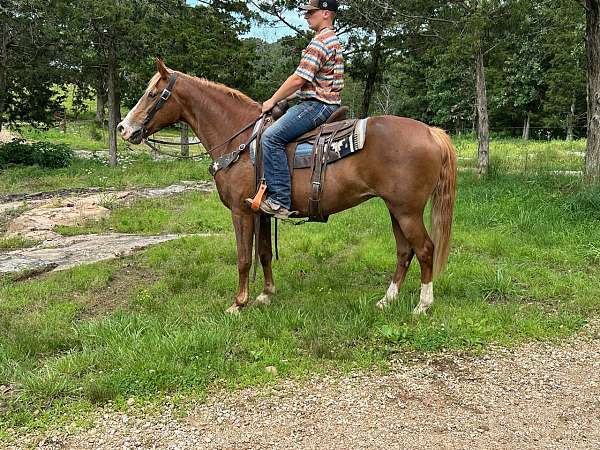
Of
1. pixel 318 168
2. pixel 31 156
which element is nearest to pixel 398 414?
pixel 318 168

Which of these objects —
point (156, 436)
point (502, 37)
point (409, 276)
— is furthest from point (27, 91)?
point (156, 436)

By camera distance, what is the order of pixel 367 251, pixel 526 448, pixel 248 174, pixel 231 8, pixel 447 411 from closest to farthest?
1. pixel 526 448
2. pixel 447 411
3. pixel 248 174
4. pixel 367 251
5. pixel 231 8

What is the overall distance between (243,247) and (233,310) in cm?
68

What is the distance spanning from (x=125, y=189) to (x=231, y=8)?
38.9ft

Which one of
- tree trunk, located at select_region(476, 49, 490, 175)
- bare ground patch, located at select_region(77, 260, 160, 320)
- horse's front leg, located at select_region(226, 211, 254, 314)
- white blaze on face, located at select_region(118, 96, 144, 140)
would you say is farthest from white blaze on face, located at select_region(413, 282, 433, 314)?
tree trunk, located at select_region(476, 49, 490, 175)

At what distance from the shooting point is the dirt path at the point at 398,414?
322 cm

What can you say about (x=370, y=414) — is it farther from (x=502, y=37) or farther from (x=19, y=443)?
(x=502, y=37)

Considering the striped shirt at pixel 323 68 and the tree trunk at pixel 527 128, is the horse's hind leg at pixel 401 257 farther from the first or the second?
the tree trunk at pixel 527 128

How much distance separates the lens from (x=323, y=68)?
201 inches

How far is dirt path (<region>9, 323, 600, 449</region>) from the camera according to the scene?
3.22 m

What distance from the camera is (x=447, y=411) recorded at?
3545mm

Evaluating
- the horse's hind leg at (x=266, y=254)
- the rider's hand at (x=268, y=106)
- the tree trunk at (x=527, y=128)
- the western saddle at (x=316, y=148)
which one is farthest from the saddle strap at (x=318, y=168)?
the tree trunk at (x=527, y=128)

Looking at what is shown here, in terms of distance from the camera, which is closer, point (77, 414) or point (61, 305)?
point (77, 414)

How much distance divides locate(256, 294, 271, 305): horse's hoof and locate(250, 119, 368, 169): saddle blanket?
5.21 feet
